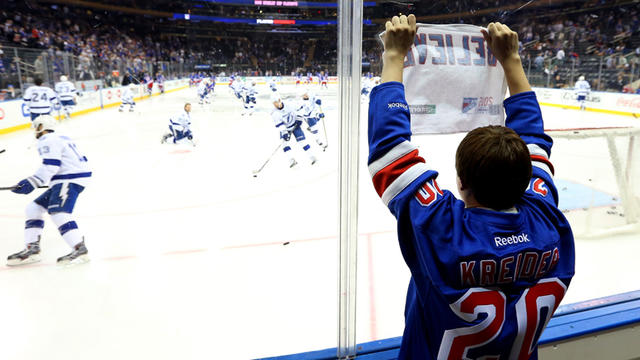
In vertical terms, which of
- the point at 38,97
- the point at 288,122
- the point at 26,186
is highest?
the point at 38,97

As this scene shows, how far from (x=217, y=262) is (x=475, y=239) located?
2.45 metres

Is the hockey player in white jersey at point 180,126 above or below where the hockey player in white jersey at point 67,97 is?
below

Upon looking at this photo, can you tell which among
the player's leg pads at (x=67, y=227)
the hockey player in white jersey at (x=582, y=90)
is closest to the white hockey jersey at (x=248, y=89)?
the player's leg pads at (x=67, y=227)

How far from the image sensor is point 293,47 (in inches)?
79.3

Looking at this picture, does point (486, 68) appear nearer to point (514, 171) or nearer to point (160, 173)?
point (514, 171)

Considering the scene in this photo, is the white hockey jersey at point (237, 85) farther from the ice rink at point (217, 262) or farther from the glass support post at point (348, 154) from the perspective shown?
the glass support post at point (348, 154)

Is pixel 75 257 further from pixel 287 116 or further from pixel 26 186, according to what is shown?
pixel 287 116

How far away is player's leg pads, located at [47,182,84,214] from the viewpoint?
263 cm

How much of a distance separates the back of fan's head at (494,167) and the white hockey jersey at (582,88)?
366 inches

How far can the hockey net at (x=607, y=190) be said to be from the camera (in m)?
2.85

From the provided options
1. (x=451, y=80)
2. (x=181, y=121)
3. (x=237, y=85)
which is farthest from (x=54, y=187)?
(x=181, y=121)

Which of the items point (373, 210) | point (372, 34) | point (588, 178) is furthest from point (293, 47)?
point (588, 178)

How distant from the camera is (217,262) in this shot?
283cm

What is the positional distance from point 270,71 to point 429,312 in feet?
7.92
